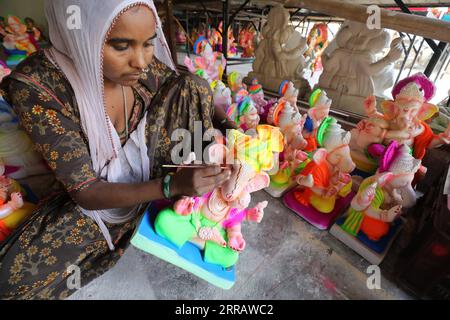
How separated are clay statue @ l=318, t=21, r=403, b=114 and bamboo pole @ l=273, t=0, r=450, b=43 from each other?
1.05ft

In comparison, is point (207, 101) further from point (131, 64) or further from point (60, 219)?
point (60, 219)

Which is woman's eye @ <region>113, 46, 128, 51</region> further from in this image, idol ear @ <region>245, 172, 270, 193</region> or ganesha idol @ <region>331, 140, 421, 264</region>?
ganesha idol @ <region>331, 140, 421, 264</region>

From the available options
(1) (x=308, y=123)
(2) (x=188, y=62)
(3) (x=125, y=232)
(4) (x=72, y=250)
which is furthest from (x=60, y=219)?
(2) (x=188, y=62)

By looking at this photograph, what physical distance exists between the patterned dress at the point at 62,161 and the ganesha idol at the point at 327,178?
1.99ft

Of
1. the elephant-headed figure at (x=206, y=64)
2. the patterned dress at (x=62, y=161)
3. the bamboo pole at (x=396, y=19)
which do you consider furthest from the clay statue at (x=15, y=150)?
the bamboo pole at (x=396, y=19)

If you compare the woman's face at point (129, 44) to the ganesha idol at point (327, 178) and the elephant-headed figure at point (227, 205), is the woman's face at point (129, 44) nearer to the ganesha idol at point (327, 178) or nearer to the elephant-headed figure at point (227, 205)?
the elephant-headed figure at point (227, 205)

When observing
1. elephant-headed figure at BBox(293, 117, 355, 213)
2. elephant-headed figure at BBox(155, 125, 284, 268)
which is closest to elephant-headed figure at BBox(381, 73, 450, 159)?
elephant-headed figure at BBox(293, 117, 355, 213)

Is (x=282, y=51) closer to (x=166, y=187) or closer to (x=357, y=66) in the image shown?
(x=357, y=66)

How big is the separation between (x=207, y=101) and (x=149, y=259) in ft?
2.51

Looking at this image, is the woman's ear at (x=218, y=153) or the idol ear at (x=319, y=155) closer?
the woman's ear at (x=218, y=153)

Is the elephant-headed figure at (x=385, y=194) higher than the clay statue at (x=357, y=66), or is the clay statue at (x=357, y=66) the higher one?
the clay statue at (x=357, y=66)

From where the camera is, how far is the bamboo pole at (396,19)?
134cm

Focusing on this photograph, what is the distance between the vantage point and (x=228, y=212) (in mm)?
988

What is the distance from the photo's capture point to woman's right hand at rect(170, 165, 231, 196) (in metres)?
→ 0.74
